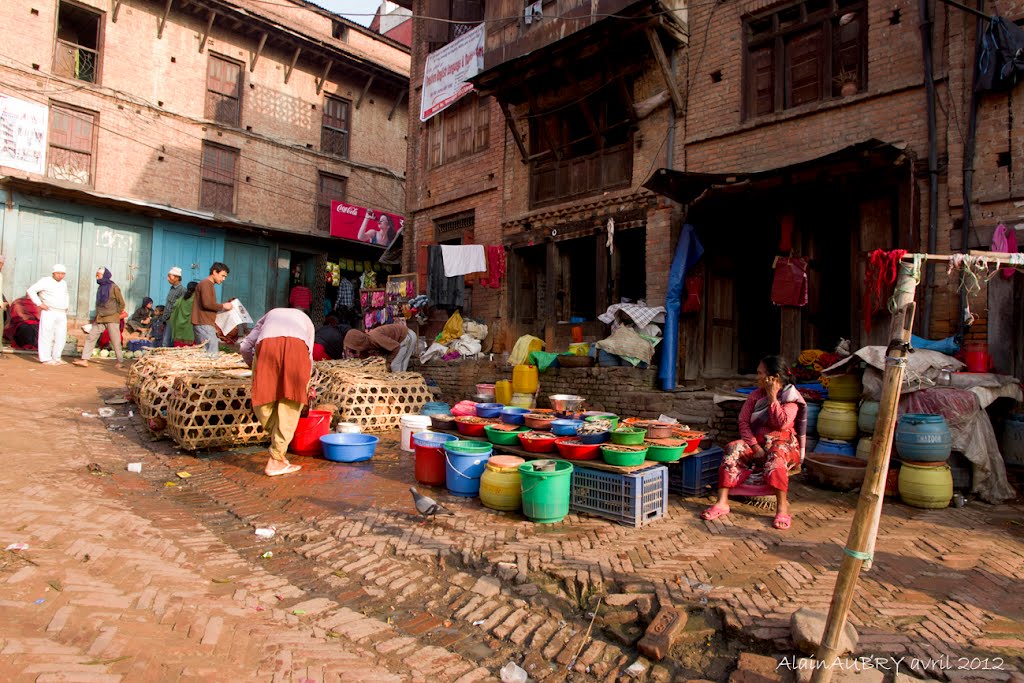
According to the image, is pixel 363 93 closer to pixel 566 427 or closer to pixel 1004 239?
pixel 566 427

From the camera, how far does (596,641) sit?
10.3 ft

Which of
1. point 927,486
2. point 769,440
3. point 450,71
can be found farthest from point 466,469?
point 450,71

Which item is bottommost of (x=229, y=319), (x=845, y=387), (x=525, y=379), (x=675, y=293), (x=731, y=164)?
(x=525, y=379)

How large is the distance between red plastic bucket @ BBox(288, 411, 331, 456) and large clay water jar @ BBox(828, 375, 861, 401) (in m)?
6.23

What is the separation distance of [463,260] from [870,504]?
1105 cm

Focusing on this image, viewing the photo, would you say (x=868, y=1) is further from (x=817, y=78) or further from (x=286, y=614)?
(x=286, y=614)

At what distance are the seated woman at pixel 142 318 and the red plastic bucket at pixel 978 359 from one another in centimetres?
1890

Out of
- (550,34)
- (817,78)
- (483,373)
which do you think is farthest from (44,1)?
(817,78)

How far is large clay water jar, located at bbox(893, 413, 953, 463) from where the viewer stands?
18.1ft

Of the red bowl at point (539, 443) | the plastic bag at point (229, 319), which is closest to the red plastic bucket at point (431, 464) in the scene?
the red bowl at point (539, 443)

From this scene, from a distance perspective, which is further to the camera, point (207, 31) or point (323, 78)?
point (323, 78)

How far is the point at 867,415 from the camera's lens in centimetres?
640

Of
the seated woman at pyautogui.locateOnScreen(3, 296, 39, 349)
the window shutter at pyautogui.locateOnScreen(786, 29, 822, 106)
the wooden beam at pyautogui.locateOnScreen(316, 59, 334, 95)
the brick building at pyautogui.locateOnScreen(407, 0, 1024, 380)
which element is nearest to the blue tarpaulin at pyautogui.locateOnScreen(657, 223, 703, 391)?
the brick building at pyautogui.locateOnScreen(407, 0, 1024, 380)

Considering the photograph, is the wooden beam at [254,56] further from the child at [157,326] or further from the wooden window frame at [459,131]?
the child at [157,326]
